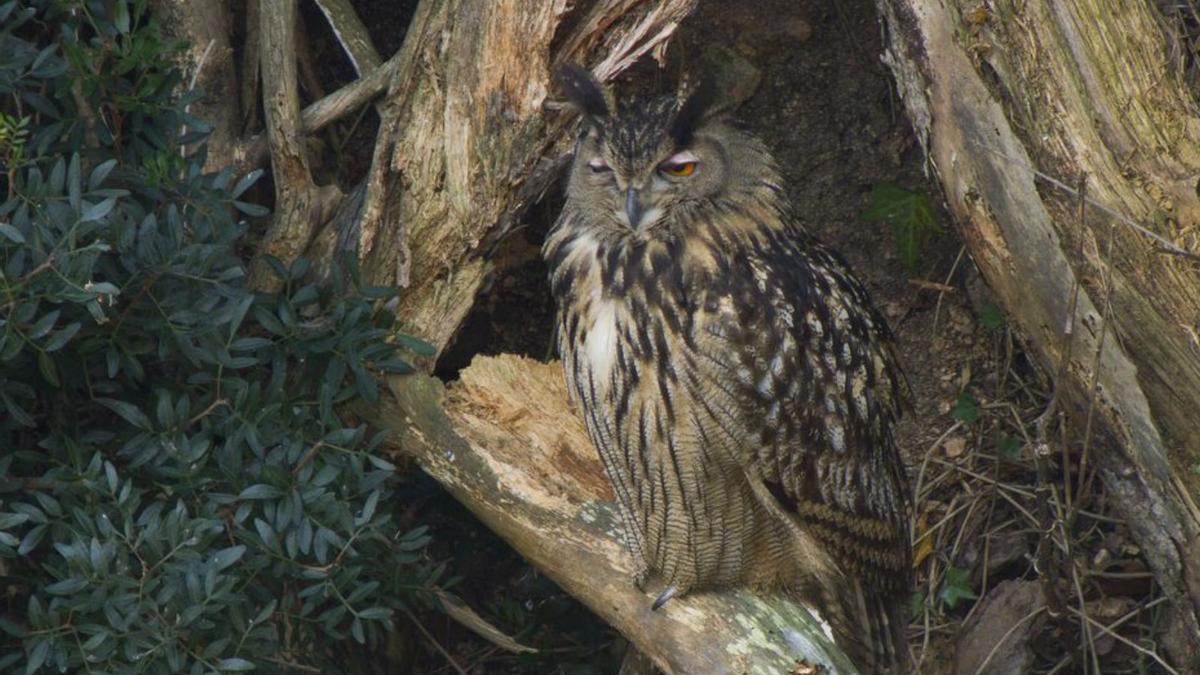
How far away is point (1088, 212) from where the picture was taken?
268 centimetres

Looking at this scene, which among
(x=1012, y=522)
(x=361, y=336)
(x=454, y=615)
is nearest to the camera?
(x=361, y=336)

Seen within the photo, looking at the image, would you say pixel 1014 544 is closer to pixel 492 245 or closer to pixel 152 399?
pixel 492 245

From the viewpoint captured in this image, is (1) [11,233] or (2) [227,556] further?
(2) [227,556]

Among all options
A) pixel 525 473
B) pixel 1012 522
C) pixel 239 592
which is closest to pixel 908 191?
pixel 1012 522

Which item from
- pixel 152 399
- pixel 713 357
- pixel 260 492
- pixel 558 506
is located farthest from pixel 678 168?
pixel 152 399

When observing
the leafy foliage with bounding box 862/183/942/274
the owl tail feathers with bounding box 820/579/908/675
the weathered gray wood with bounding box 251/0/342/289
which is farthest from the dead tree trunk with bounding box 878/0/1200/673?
the weathered gray wood with bounding box 251/0/342/289

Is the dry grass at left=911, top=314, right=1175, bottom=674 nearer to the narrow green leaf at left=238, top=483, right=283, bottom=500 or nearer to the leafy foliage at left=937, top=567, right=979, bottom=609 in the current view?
the leafy foliage at left=937, top=567, right=979, bottom=609

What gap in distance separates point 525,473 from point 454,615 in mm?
504

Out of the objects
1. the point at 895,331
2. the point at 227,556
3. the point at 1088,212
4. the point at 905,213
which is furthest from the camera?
the point at 895,331

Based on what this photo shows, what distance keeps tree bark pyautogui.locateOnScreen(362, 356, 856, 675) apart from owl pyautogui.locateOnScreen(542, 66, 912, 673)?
0.07 m

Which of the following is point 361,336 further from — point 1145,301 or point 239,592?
point 1145,301

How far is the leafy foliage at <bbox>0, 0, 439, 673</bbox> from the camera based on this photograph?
251 cm

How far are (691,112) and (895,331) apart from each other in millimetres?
1491

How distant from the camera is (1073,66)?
2.75 m
